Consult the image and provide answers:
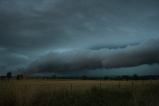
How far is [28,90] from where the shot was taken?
15.1 m

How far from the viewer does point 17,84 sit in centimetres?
1595

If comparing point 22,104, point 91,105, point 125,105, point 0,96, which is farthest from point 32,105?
point 125,105

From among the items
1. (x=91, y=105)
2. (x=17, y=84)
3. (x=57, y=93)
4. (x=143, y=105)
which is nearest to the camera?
(x=143, y=105)

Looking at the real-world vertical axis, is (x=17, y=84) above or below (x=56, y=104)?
above

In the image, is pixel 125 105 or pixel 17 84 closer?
pixel 125 105

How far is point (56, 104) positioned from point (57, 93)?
317 centimetres

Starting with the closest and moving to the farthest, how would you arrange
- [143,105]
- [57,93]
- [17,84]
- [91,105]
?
[143,105], [91,105], [17,84], [57,93]

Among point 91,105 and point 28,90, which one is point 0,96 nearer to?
point 28,90

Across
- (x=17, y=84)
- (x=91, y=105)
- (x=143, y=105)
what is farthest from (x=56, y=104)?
(x=143, y=105)

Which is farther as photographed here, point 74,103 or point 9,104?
point 74,103

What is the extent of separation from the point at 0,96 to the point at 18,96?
1096 millimetres

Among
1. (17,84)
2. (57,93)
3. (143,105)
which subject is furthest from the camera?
(57,93)

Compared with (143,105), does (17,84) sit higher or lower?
higher

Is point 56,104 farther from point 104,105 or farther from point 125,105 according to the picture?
point 125,105
